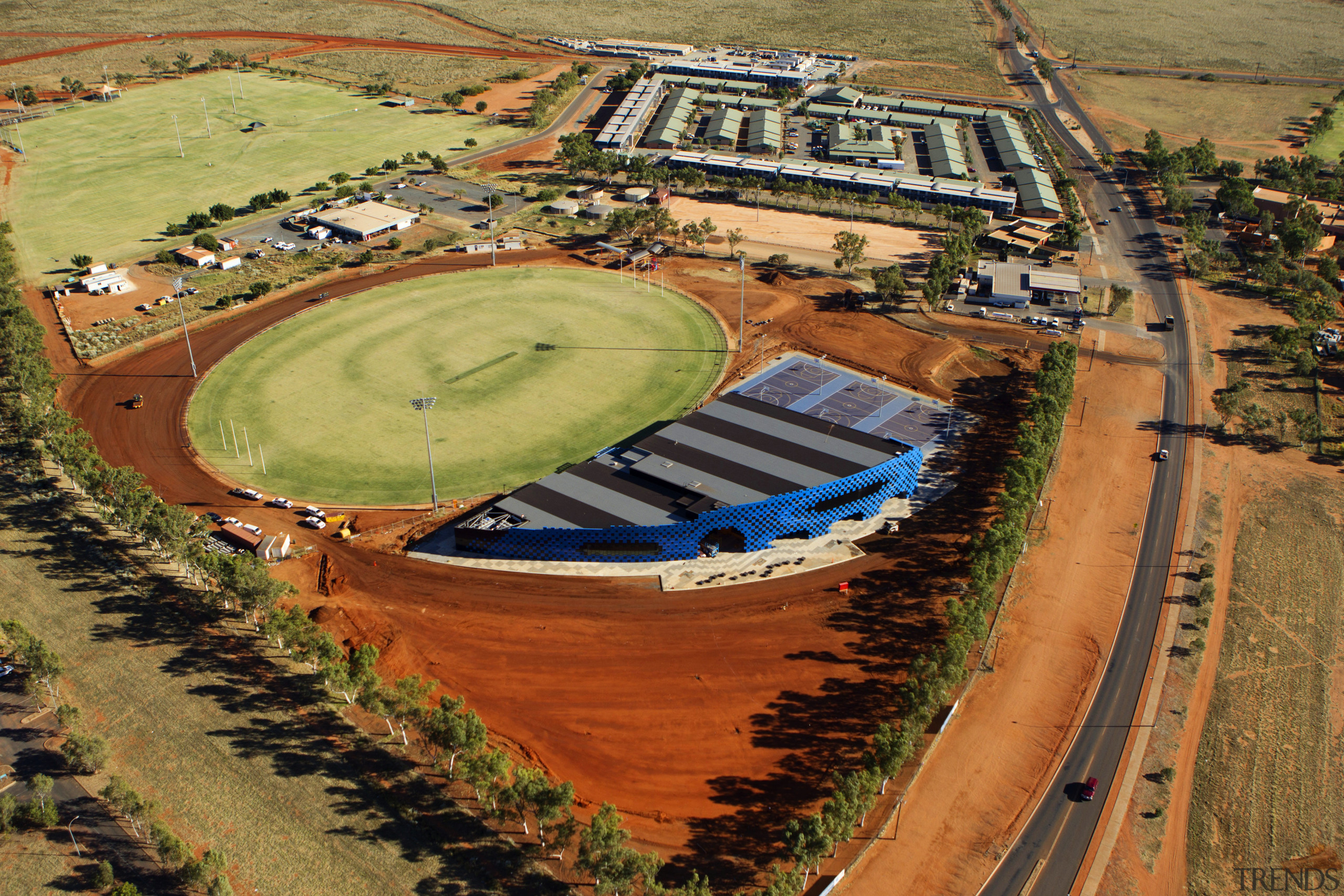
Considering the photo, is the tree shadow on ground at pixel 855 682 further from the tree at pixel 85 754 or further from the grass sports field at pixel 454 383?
the tree at pixel 85 754

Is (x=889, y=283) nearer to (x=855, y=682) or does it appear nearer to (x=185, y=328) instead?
(x=855, y=682)

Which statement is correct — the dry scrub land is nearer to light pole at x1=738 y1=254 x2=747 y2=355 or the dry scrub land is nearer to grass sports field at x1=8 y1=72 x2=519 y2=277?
light pole at x1=738 y1=254 x2=747 y2=355

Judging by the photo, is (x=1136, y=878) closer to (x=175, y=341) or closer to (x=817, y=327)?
(x=817, y=327)

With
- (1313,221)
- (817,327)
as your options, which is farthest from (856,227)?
(1313,221)

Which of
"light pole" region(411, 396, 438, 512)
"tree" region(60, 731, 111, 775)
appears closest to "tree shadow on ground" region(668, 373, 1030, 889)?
"light pole" region(411, 396, 438, 512)

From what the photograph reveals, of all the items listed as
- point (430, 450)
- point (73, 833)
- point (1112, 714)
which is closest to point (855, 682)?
point (1112, 714)

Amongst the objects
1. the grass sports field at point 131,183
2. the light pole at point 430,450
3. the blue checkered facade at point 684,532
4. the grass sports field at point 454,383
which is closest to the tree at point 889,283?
the grass sports field at point 454,383
